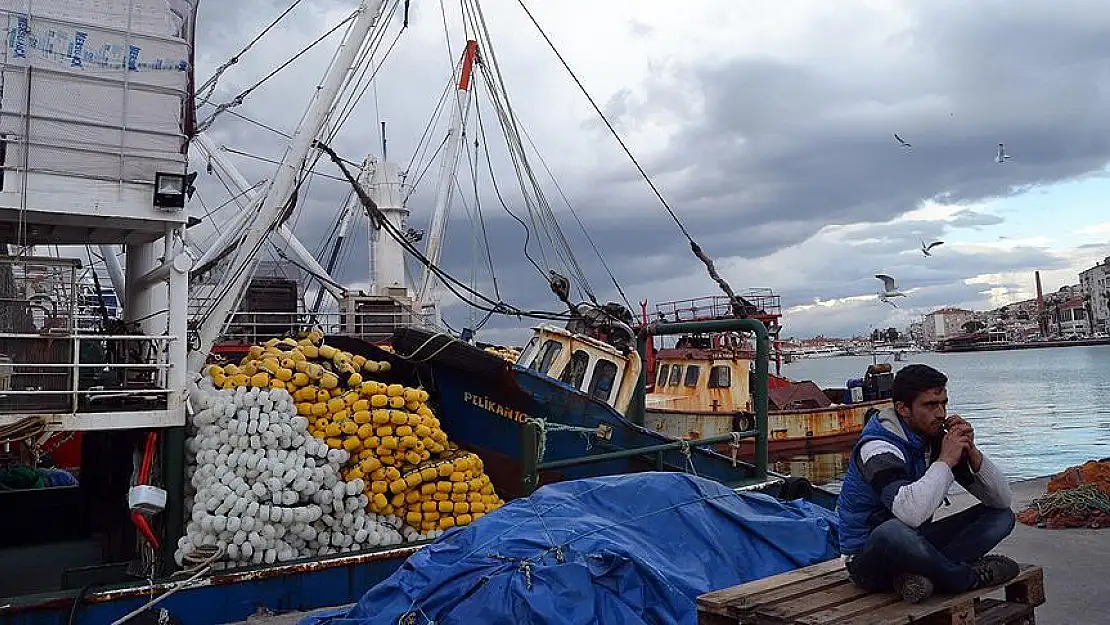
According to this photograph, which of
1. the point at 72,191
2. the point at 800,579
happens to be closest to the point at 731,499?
the point at 800,579

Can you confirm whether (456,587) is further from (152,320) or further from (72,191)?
(152,320)

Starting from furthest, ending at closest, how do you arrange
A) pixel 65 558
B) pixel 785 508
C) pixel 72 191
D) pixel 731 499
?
pixel 65 558 < pixel 72 191 < pixel 785 508 < pixel 731 499

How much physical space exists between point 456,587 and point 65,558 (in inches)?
284

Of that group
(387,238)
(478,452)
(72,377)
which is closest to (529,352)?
(478,452)

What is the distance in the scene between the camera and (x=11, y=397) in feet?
29.6

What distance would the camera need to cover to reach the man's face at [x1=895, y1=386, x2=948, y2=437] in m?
4.08

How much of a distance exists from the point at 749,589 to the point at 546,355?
10.7 meters

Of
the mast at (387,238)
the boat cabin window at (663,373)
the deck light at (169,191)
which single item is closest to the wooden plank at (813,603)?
the deck light at (169,191)

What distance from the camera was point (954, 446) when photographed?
3895 millimetres

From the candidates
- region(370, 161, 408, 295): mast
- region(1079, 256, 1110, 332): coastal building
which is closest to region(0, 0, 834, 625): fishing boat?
region(370, 161, 408, 295): mast

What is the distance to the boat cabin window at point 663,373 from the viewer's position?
24750 millimetres

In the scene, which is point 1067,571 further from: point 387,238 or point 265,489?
point 387,238

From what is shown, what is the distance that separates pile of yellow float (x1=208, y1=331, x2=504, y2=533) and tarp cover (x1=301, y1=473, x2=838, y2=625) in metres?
2.66

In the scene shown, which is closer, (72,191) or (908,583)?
(908,583)
